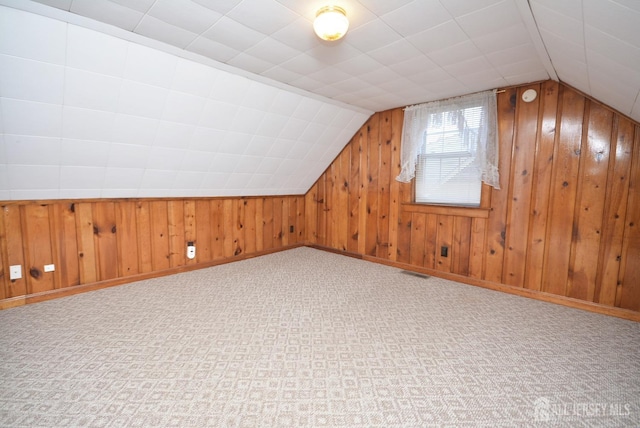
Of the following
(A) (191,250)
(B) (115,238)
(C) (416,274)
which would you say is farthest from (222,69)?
(C) (416,274)

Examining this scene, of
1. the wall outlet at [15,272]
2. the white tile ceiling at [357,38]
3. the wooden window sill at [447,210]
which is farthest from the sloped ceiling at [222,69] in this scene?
the wooden window sill at [447,210]

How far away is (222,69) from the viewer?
7.82 ft

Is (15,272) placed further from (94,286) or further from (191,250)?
(191,250)

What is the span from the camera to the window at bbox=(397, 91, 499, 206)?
9.73 feet

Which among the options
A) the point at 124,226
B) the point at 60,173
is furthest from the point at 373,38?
the point at 124,226

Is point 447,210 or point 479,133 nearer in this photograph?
point 479,133

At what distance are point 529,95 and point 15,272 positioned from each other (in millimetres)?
4787

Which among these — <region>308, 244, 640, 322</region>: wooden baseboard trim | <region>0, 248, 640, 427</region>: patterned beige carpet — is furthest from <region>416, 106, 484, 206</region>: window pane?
<region>0, 248, 640, 427</region>: patterned beige carpet

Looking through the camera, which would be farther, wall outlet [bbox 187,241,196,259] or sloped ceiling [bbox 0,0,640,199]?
wall outlet [bbox 187,241,196,259]

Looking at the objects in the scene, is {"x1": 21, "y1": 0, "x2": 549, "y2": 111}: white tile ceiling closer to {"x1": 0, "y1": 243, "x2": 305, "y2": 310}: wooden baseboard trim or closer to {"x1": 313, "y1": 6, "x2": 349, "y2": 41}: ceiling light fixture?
{"x1": 313, "y1": 6, "x2": 349, "y2": 41}: ceiling light fixture

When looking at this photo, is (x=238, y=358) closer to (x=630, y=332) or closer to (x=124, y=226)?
(x=124, y=226)

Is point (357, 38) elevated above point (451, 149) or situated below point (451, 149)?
above

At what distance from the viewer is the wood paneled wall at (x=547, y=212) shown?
2.39 m

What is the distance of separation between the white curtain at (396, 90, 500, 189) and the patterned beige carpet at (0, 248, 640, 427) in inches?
51.3
